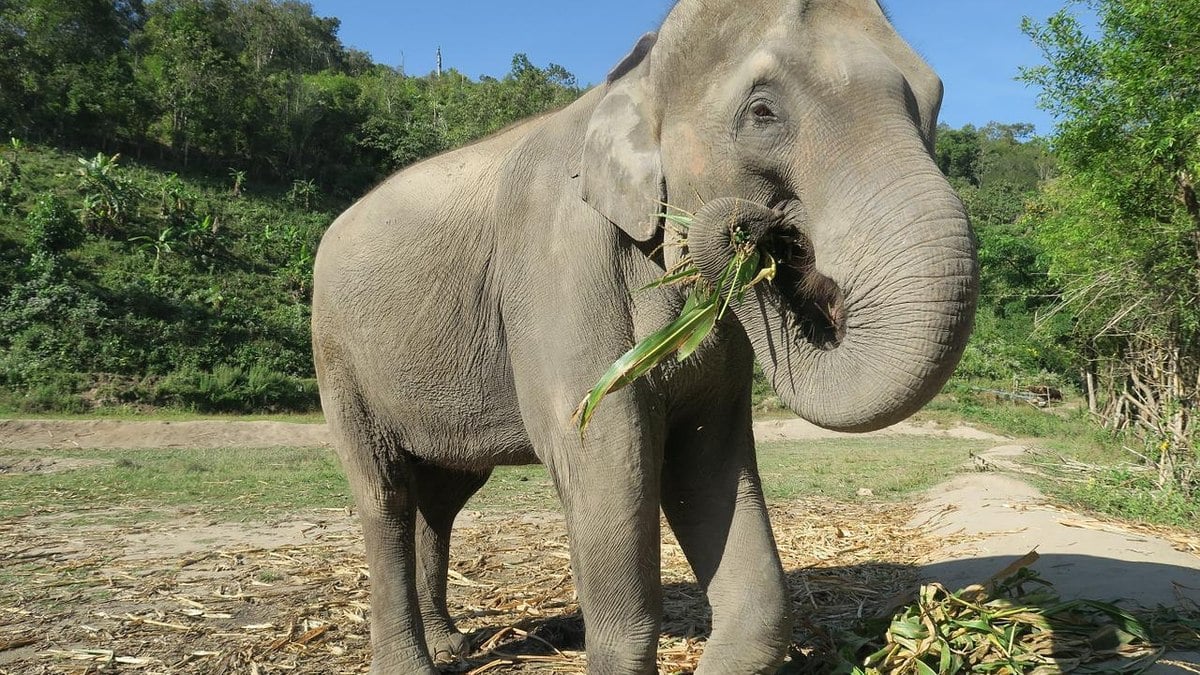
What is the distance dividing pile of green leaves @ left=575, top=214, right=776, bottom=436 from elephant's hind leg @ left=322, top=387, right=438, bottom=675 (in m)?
1.96

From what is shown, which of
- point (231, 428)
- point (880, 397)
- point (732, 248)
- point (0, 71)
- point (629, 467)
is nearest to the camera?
point (880, 397)

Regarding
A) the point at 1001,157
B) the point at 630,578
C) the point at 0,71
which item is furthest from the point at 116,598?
the point at 1001,157

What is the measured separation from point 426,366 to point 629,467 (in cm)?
124

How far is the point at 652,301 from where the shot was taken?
2.73 meters

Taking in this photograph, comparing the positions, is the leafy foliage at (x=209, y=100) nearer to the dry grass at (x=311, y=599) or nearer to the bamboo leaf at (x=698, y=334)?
the dry grass at (x=311, y=599)

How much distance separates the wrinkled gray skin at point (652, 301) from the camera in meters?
2.01

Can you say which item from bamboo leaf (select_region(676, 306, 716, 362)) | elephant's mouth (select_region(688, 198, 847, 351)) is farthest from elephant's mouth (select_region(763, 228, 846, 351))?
bamboo leaf (select_region(676, 306, 716, 362))

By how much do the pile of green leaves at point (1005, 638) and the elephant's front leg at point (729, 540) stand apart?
1.25 feet

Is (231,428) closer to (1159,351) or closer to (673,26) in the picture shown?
(1159,351)

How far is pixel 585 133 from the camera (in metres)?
2.95

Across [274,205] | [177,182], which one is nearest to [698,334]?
[177,182]

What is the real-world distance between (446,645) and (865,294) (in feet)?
10.4

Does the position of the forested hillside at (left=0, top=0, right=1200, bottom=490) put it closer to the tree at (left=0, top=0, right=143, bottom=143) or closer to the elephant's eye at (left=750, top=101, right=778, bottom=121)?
the tree at (left=0, top=0, right=143, bottom=143)

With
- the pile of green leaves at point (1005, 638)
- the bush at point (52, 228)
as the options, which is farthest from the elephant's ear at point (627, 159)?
the bush at point (52, 228)
